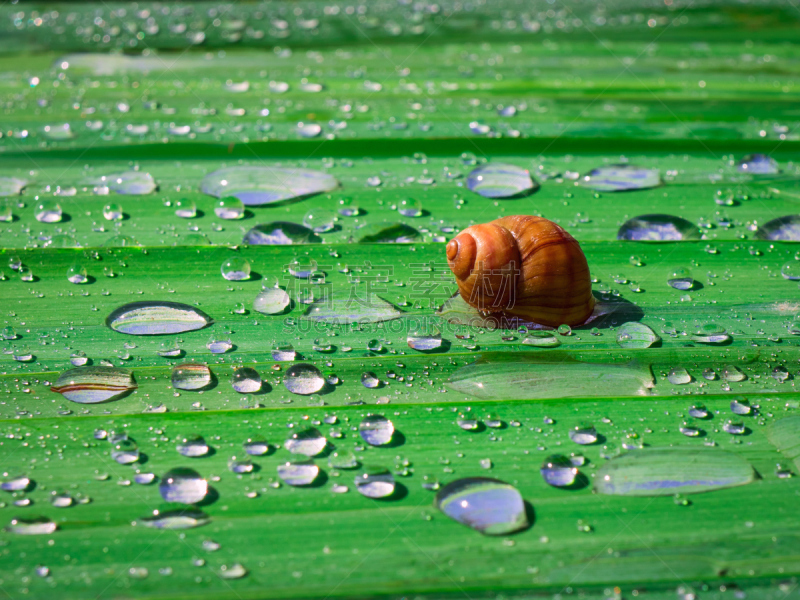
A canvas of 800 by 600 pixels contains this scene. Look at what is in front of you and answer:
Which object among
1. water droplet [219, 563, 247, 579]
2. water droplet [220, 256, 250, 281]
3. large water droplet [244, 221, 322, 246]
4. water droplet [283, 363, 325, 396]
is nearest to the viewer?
water droplet [219, 563, 247, 579]

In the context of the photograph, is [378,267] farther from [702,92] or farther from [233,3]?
[233,3]

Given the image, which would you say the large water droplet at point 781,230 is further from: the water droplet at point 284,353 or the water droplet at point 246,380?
the water droplet at point 246,380

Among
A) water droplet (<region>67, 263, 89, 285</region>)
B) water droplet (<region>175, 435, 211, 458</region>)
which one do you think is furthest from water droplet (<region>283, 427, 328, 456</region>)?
water droplet (<region>67, 263, 89, 285</region>)

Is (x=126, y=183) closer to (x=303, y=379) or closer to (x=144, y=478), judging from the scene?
(x=303, y=379)

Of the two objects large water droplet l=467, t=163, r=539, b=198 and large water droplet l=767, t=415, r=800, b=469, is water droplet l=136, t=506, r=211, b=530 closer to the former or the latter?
large water droplet l=767, t=415, r=800, b=469

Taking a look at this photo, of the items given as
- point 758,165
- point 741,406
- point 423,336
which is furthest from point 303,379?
point 758,165

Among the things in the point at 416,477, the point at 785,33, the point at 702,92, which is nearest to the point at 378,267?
the point at 416,477
